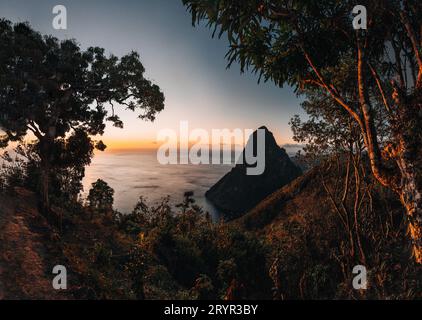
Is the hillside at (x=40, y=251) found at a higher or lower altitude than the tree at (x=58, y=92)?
lower

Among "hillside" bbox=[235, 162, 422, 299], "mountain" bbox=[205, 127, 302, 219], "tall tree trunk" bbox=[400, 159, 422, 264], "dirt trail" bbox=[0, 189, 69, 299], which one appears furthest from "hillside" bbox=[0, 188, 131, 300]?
"mountain" bbox=[205, 127, 302, 219]

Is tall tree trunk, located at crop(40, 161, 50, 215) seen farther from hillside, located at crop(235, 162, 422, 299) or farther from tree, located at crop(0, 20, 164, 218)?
hillside, located at crop(235, 162, 422, 299)

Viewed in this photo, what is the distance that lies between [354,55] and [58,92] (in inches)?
537

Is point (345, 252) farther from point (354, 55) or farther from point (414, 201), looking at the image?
point (354, 55)

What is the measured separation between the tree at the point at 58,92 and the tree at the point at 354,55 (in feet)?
24.0

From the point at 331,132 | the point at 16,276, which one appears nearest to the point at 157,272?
the point at 16,276

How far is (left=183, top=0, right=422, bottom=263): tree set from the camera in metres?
6.83

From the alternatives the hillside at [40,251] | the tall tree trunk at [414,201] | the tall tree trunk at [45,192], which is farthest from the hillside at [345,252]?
the tall tree trunk at [45,192]

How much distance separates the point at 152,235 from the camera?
1439cm

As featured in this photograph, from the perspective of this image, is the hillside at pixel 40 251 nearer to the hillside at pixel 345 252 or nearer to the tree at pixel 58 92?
the tree at pixel 58 92

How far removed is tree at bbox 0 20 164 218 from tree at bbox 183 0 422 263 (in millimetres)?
7305

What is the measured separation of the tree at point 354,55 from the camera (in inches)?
269
